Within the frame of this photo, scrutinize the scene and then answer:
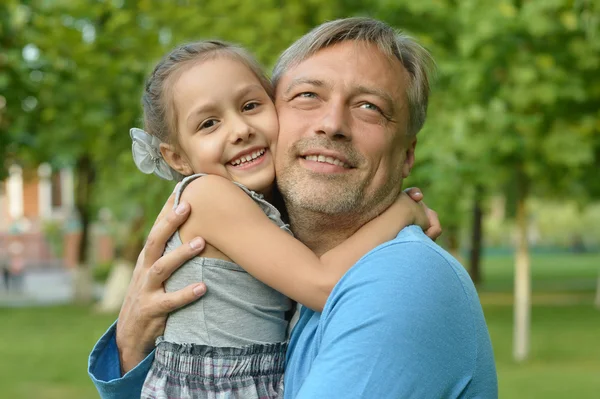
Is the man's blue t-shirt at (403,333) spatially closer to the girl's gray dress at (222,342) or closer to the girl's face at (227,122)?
the girl's gray dress at (222,342)

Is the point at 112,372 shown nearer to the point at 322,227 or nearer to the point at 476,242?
the point at 322,227

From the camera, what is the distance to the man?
2033mm

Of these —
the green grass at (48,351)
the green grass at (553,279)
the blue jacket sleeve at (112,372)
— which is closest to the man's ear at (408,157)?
the blue jacket sleeve at (112,372)

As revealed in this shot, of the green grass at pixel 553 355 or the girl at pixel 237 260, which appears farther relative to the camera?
the green grass at pixel 553 355

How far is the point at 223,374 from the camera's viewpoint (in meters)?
2.58

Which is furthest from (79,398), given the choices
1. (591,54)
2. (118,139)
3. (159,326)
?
(159,326)

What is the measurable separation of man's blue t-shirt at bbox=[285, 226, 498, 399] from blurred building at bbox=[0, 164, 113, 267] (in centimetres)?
4058

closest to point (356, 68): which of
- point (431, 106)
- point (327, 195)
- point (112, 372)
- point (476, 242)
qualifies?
point (327, 195)

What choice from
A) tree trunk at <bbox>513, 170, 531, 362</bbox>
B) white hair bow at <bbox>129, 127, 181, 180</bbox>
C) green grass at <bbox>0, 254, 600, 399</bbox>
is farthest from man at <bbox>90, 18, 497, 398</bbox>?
tree trunk at <bbox>513, 170, 531, 362</bbox>

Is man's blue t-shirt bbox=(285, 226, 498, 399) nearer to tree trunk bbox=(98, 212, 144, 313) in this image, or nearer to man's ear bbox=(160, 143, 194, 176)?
man's ear bbox=(160, 143, 194, 176)

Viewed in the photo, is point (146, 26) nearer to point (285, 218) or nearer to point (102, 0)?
point (102, 0)

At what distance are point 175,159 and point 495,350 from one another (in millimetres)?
12769

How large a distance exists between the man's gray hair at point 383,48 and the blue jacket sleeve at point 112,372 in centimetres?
104

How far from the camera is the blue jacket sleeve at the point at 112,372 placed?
114 inches
